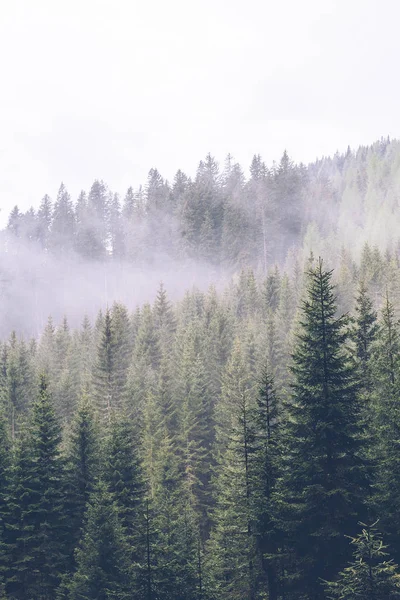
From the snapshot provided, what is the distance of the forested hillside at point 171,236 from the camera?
127 metres

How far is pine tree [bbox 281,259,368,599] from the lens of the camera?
21.8 metres

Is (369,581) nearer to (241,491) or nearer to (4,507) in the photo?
(241,491)

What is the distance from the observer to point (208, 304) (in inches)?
3103

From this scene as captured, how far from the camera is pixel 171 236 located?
447 ft

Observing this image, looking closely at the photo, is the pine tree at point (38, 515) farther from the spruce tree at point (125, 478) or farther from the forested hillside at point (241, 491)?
the spruce tree at point (125, 478)

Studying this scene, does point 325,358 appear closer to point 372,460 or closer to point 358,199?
point 372,460

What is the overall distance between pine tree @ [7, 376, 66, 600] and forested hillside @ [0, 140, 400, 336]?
90.9 meters

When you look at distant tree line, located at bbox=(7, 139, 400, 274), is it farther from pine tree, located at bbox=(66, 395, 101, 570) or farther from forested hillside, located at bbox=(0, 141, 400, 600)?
pine tree, located at bbox=(66, 395, 101, 570)

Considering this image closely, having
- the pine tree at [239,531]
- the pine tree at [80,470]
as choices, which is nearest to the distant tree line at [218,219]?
the pine tree at [80,470]

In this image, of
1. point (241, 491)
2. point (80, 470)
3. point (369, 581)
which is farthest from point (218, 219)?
point (369, 581)

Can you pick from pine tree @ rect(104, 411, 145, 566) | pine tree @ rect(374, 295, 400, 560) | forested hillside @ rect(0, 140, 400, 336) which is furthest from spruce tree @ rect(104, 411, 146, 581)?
forested hillside @ rect(0, 140, 400, 336)

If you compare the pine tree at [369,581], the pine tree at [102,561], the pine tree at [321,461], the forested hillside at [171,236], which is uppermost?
the forested hillside at [171,236]

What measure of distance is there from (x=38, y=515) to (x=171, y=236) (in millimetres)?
108811

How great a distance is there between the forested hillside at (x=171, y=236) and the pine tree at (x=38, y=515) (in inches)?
3578
